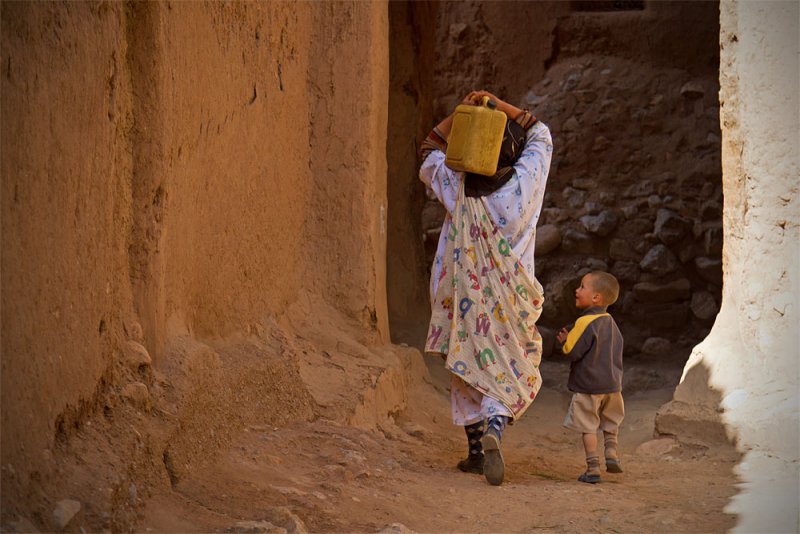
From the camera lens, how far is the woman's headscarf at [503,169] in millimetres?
4371

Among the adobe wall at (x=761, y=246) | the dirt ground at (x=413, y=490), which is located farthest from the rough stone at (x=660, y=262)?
the dirt ground at (x=413, y=490)

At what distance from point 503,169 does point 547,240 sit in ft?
16.8

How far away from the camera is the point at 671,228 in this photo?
364 inches

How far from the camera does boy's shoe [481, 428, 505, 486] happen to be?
4043 mm

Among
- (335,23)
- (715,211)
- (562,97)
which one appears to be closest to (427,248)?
(562,97)

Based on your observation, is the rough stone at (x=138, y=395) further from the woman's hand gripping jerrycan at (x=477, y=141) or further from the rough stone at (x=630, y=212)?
the rough stone at (x=630, y=212)

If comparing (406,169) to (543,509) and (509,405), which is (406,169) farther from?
(543,509)

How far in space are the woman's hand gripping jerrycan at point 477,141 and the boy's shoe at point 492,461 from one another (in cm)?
107

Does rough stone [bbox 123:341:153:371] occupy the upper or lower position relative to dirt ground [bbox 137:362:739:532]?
upper

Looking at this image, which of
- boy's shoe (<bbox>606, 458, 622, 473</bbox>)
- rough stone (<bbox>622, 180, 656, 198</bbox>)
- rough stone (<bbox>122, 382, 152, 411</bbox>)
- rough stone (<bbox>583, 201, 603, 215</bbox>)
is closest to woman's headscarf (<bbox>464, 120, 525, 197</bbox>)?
boy's shoe (<bbox>606, 458, 622, 473</bbox>)

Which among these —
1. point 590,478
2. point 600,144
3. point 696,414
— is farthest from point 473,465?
point 600,144

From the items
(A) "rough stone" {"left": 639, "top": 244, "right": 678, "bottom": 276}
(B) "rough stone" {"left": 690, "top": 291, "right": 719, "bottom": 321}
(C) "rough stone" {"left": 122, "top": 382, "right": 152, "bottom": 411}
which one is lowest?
(B) "rough stone" {"left": 690, "top": 291, "right": 719, "bottom": 321}

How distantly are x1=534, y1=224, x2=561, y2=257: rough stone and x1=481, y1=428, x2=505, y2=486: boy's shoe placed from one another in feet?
18.0

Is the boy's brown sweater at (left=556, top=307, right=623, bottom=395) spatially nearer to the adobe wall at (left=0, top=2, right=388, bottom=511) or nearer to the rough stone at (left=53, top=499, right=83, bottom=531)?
the adobe wall at (left=0, top=2, right=388, bottom=511)
